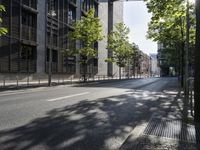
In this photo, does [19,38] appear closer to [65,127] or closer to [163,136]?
[65,127]

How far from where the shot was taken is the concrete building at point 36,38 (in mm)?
31172

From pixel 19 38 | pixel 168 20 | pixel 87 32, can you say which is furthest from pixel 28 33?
pixel 168 20

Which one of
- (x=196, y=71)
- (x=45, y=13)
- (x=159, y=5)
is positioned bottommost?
(x=196, y=71)

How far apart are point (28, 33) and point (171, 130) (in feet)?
95.9

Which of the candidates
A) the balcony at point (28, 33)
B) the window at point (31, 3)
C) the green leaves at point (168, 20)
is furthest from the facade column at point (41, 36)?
the green leaves at point (168, 20)

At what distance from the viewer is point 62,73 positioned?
44.0 m

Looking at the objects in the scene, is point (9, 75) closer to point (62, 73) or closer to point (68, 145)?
point (62, 73)

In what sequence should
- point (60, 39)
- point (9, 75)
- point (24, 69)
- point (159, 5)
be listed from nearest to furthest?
point (159, 5), point (9, 75), point (24, 69), point (60, 39)

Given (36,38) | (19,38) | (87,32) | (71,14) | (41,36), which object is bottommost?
(19,38)

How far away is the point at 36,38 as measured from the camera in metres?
36.1

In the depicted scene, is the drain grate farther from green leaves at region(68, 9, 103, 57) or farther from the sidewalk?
green leaves at region(68, 9, 103, 57)

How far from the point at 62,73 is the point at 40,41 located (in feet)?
26.7

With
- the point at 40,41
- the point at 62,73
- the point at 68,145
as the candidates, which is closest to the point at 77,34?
the point at 40,41

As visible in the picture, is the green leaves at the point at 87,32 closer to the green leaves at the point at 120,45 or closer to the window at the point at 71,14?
the window at the point at 71,14
